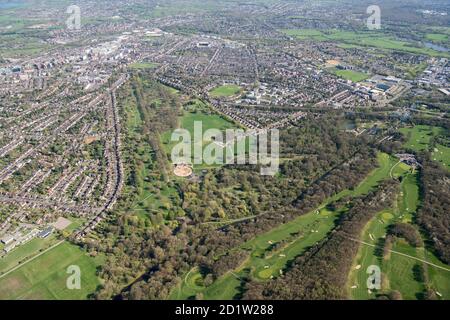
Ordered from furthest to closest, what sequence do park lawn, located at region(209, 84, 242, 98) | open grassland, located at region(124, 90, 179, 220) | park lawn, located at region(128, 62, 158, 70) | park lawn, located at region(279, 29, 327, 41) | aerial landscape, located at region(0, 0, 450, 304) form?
1. park lawn, located at region(279, 29, 327, 41)
2. park lawn, located at region(128, 62, 158, 70)
3. park lawn, located at region(209, 84, 242, 98)
4. open grassland, located at region(124, 90, 179, 220)
5. aerial landscape, located at region(0, 0, 450, 304)

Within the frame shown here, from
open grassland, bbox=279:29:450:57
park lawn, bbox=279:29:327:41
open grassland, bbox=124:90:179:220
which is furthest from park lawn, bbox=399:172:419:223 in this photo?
park lawn, bbox=279:29:327:41

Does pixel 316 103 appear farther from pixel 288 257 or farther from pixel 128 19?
pixel 128 19

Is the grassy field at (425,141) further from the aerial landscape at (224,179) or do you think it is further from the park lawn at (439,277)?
the park lawn at (439,277)

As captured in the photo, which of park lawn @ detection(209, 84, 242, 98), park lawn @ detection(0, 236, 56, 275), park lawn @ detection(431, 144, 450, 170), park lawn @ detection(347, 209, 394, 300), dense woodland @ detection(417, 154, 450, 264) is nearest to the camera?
park lawn @ detection(347, 209, 394, 300)

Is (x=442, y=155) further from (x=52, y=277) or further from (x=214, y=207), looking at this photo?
(x=52, y=277)

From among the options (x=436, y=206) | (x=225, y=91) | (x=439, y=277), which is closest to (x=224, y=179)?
(x=436, y=206)

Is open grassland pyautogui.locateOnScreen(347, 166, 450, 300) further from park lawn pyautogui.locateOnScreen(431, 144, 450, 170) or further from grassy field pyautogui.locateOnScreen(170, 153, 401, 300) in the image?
park lawn pyautogui.locateOnScreen(431, 144, 450, 170)

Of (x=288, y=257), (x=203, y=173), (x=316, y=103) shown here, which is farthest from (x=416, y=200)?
(x=316, y=103)
